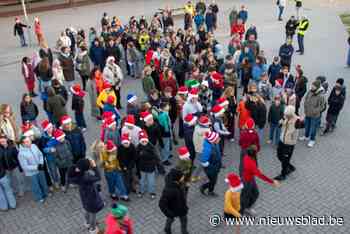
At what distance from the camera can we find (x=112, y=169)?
8.23 metres

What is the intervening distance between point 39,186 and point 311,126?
6770 millimetres

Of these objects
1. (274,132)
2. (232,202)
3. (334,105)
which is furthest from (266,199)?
(334,105)

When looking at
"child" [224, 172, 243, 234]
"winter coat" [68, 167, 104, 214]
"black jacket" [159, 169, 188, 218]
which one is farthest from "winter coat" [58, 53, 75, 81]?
"child" [224, 172, 243, 234]

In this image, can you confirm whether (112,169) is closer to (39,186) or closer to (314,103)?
(39,186)

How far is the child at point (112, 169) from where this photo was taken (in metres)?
8.05

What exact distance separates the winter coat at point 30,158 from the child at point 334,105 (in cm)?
728

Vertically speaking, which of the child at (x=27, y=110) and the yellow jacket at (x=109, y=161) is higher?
the child at (x=27, y=110)

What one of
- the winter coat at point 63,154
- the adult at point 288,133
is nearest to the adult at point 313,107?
the adult at point 288,133

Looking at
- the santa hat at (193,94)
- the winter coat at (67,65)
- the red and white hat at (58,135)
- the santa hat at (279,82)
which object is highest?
the winter coat at (67,65)

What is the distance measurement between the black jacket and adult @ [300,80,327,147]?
15.6ft

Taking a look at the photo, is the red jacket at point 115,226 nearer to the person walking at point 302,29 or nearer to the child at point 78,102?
the child at point 78,102

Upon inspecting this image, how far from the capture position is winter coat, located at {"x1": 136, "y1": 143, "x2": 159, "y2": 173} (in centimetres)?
816

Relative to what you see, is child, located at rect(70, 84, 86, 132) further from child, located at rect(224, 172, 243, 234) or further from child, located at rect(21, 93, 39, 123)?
child, located at rect(224, 172, 243, 234)

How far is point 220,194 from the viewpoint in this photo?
890 centimetres
